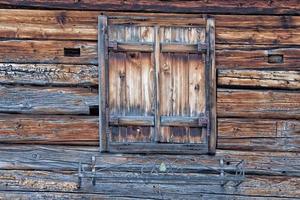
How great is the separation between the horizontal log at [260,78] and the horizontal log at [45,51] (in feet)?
3.63

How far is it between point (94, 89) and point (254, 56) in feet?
4.49

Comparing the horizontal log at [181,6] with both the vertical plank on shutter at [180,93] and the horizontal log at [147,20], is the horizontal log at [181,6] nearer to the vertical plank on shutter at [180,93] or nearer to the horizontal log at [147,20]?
the horizontal log at [147,20]

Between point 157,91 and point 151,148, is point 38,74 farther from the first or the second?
point 151,148

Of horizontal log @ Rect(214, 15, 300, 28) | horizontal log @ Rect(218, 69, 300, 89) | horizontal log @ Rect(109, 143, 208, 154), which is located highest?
horizontal log @ Rect(214, 15, 300, 28)

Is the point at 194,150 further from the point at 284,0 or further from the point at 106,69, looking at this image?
the point at 284,0

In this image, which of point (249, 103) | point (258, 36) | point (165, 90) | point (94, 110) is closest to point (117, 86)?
point (94, 110)

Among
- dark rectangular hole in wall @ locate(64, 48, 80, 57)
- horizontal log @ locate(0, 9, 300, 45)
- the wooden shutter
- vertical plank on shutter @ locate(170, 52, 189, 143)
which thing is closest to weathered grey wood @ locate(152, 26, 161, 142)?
the wooden shutter

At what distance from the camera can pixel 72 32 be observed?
16.6 feet

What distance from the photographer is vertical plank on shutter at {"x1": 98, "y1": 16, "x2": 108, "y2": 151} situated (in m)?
5.01

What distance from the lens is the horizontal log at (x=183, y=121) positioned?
16.5 ft

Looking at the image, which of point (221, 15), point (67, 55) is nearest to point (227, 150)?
point (221, 15)

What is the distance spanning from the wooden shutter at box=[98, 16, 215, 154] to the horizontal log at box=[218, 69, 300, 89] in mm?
135

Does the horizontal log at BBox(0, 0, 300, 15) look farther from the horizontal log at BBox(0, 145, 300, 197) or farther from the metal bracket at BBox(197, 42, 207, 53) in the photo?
the horizontal log at BBox(0, 145, 300, 197)

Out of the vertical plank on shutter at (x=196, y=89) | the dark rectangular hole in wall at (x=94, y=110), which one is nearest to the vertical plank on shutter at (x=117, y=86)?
the dark rectangular hole in wall at (x=94, y=110)
